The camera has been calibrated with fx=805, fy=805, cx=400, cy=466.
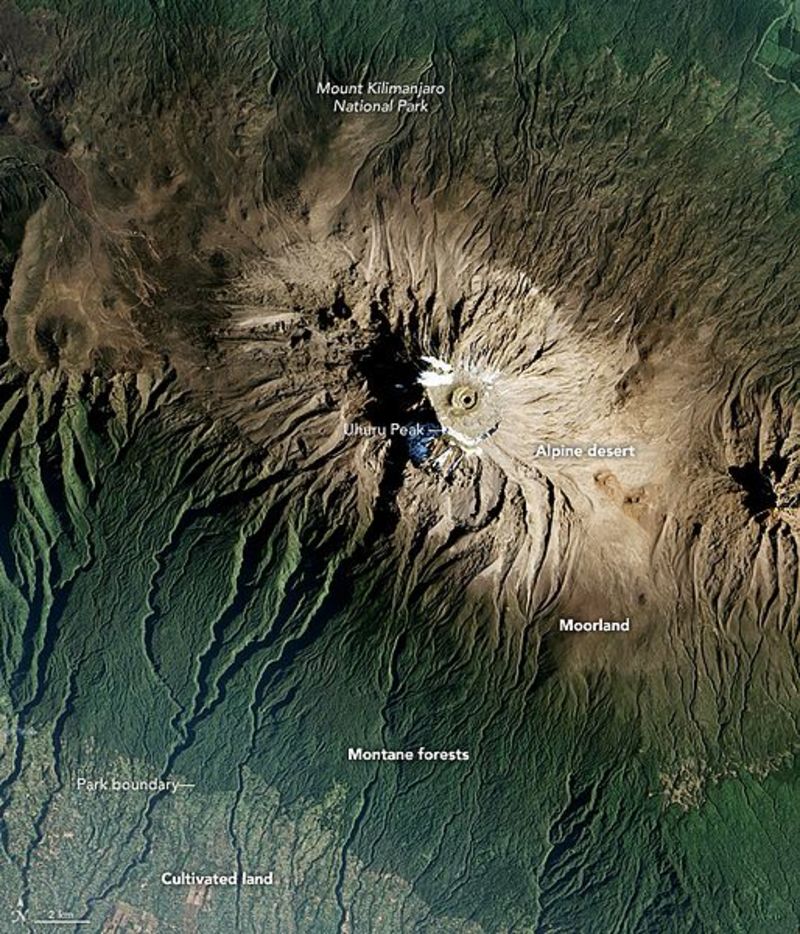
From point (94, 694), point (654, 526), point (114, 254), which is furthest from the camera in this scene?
point (94, 694)

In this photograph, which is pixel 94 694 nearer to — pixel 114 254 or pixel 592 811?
pixel 114 254

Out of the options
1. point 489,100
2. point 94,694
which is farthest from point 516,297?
point 94,694

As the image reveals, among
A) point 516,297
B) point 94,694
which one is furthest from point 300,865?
point 516,297

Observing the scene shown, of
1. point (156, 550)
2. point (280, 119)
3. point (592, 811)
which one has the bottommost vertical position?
point (592, 811)

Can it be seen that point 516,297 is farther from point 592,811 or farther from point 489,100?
point 592,811

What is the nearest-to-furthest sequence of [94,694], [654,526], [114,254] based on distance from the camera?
[114,254]
[654,526]
[94,694]

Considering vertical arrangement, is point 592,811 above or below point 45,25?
below

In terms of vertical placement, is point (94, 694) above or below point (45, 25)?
below

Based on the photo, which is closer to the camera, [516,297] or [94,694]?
[516,297]

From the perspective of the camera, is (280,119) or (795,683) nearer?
(280,119)
